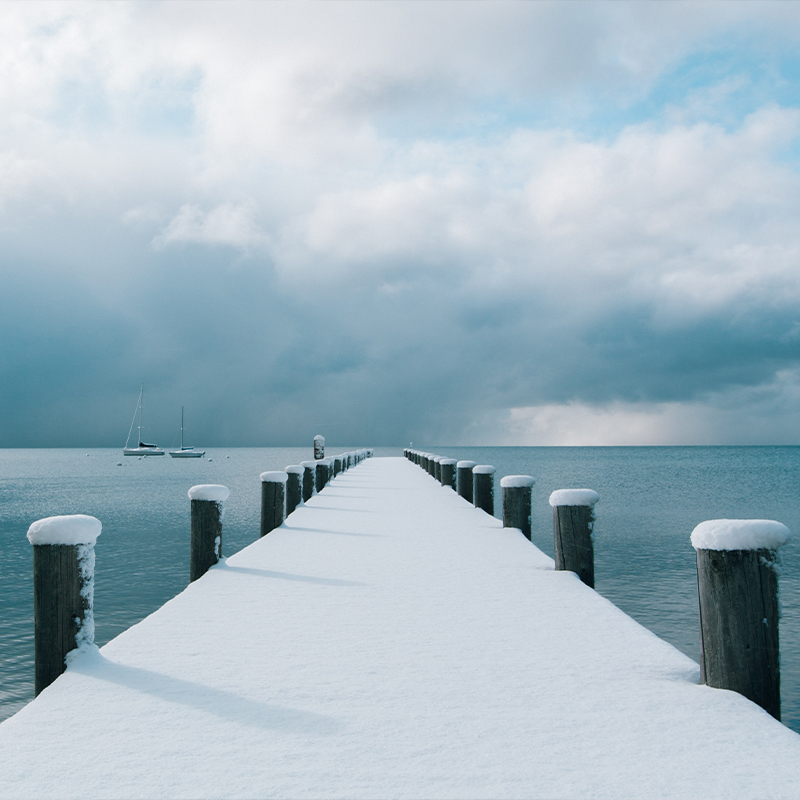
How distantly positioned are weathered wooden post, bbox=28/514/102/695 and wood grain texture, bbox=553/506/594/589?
429cm

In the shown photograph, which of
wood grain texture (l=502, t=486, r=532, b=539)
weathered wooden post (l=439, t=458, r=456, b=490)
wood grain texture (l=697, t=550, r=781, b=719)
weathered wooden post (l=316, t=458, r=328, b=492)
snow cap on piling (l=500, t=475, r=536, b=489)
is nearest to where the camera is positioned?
wood grain texture (l=697, t=550, r=781, b=719)

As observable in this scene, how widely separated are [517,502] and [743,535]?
19.4 feet

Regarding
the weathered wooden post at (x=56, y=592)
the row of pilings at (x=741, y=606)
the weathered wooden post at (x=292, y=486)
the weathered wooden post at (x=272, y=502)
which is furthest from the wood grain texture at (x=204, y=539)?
the row of pilings at (x=741, y=606)

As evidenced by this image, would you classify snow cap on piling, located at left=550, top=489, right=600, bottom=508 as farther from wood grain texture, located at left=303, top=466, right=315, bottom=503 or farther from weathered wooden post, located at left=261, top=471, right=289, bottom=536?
wood grain texture, located at left=303, top=466, right=315, bottom=503

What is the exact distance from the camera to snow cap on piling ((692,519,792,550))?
3588 mm

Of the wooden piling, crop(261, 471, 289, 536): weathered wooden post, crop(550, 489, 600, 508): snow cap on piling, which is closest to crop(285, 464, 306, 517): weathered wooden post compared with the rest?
crop(261, 471, 289, 536): weathered wooden post

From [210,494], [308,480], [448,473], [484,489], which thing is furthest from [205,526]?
[448,473]

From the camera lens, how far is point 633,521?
31.2 metres

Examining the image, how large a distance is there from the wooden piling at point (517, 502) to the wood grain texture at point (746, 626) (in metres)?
5.45

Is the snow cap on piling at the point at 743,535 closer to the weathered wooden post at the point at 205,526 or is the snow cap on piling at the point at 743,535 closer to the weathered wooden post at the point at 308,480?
the weathered wooden post at the point at 205,526

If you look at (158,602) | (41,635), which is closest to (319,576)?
(41,635)

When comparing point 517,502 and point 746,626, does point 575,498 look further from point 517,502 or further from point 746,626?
point 517,502

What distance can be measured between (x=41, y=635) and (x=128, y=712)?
108 cm

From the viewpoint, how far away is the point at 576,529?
6.57m
